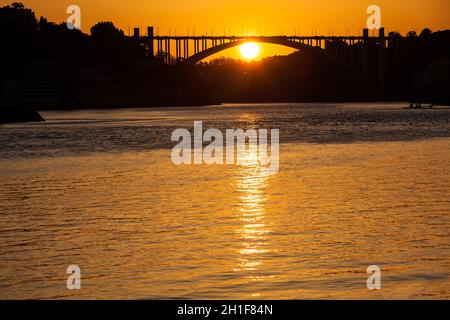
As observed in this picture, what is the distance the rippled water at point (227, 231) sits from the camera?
44.4 ft

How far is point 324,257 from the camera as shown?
1539cm

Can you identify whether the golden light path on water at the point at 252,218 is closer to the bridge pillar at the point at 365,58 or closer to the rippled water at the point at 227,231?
the rippled water at the point at 227,231

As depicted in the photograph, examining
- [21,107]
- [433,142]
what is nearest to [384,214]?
[433,142]

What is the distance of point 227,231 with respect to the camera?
1844 centimetres

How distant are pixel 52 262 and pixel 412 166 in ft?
74.4

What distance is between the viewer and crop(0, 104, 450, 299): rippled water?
13.5 meters

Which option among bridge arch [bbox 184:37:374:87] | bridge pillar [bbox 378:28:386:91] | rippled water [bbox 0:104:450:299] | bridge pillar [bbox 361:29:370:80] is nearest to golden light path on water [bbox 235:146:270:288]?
rippled water [bbox 0:104:450:299]

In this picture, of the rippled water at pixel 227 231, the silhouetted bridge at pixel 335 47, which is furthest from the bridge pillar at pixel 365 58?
the rippled water at pixel 227 231

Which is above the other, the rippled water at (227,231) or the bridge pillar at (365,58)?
the bridge pillar at (365,58)

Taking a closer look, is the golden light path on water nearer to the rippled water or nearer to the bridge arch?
the rippled water

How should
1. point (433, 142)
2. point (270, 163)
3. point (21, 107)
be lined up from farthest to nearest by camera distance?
1. point (21, 107)
2. point (433, 142)
3. point (270, 163)

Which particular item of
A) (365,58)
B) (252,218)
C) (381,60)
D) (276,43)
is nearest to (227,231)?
(252,218)

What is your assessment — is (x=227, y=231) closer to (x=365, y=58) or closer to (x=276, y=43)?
(x=276, y=43)
